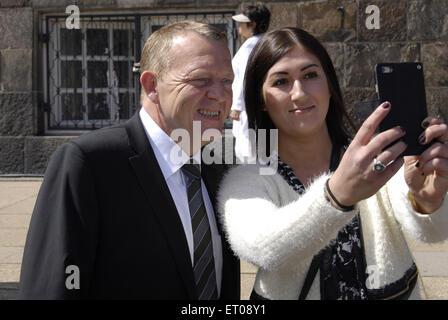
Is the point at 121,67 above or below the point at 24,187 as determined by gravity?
above

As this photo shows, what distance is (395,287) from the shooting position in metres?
1.71

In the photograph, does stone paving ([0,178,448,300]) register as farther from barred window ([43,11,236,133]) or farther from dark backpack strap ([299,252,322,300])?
barred window ([43,11,236,133])

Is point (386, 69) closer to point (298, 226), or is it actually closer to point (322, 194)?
point (322, 194)

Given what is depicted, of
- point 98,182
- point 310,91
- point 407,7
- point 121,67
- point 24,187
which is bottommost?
point 24,187

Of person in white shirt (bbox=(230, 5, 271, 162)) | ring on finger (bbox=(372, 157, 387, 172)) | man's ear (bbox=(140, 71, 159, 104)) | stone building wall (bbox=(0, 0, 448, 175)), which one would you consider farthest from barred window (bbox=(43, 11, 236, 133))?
ring on finger (bbox=(372, 157, 387, 172))

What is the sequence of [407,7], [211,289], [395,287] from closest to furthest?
[395,287] → [211,289] → [407,7]

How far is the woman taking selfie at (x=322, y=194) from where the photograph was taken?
1.50 metres

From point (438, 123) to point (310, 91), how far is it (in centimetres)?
49

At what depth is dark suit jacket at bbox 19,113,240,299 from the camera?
1.65 meters

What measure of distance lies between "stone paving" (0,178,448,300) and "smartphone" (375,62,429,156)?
1635mm

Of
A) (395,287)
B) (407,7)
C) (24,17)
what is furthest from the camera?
(24,17)

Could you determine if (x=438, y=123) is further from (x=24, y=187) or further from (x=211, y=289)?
(x=24, y=187)
